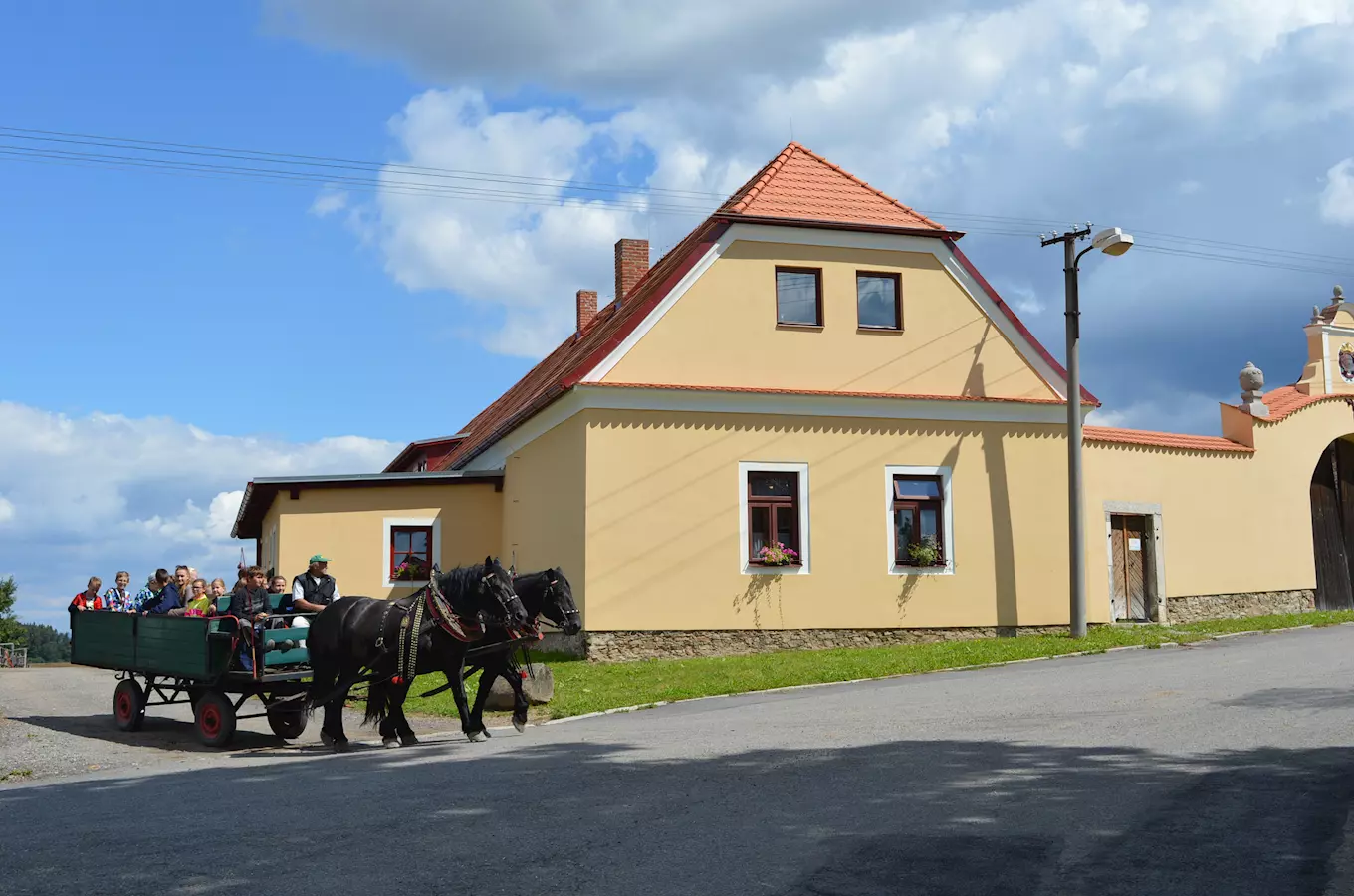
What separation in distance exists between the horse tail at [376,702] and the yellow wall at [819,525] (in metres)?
8.25

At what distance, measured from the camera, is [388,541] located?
25578 mm

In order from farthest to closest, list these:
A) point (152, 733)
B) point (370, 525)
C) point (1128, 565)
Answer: point (370, 525)
point (1128, 565)
point (152, 733)

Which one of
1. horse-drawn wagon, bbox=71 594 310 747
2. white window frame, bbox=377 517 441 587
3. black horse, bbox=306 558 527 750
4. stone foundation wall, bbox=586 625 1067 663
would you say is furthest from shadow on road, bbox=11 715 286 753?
white window frame, bbox=377 517 441 587

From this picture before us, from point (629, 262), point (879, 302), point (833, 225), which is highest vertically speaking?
point (629, 262)

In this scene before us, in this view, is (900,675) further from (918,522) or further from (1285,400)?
(1285,400)

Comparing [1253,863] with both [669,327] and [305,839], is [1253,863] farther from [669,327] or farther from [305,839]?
[669,327]

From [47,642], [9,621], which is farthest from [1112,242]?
[47,642]

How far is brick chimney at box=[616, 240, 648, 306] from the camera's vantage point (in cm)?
2923

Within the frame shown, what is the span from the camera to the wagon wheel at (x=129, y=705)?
46.5 feet

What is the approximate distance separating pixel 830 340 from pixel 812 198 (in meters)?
2.62

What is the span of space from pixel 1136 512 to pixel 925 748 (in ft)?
53.9

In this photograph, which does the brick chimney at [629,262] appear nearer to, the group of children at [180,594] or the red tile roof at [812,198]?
the red tile roof at [812,198]

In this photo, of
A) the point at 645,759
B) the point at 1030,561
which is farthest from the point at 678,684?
the point at 1030,561

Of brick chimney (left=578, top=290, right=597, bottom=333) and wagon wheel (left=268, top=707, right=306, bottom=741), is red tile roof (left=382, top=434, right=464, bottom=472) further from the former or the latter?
wagon wheel (left=268, top=707, right=306, bottom=741)
